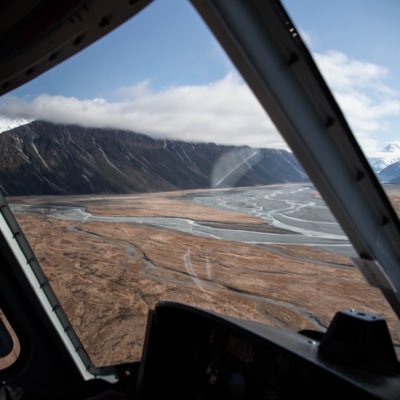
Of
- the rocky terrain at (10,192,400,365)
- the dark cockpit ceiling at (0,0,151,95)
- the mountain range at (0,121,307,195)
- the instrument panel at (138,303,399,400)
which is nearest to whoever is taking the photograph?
the instrument panel at (138,303,399,400)

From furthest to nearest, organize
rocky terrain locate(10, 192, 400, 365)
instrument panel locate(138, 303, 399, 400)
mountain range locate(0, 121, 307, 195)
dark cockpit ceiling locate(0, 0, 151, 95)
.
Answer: mountain range locate(0, 121, 307, 195) < rocky terrain locate(10, 192, 400, 365) < dark cockpit ceiling locate(0, 0, 151, 95) < instrument panel locate(138, 303, 399, 400)

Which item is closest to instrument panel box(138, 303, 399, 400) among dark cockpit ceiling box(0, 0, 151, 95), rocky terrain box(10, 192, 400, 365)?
dark cockpit ceiling box(0, 0, 151, 95)

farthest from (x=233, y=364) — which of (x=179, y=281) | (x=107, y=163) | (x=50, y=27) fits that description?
(x=107, y=163)

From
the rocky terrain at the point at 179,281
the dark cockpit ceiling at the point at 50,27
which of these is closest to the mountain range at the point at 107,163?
the rocky terrain at the point at 179,281

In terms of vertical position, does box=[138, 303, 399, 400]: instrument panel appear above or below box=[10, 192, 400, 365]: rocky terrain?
above

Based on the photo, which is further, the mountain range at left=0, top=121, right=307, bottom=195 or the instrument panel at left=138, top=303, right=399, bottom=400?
the mountain range at left=0, top=121, right=307, bottom=195

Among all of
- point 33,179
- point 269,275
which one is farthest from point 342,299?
point 33,179

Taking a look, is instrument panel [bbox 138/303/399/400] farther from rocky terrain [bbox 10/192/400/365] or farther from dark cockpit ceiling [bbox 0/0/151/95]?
rocky terrain [bbox 10/192/400/365]

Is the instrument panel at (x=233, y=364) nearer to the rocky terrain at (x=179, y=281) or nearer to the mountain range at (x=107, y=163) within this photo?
the rocky terrain at (x=179, y=281)
